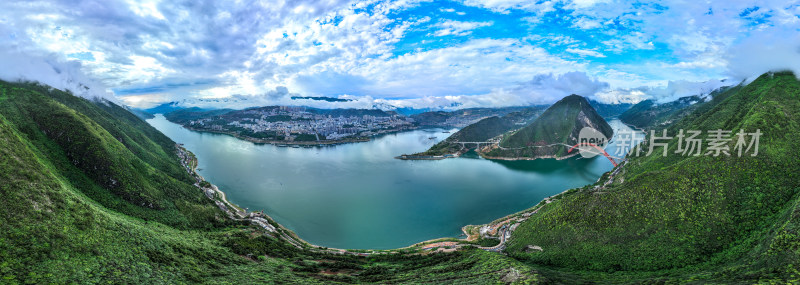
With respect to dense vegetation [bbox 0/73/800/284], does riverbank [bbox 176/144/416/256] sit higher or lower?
lower

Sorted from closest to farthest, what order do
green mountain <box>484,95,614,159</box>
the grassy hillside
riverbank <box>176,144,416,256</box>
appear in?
the grassy hillside, riverbank <box>176,144,416,256</box>, green mountain <box>484,95,614,159</box>

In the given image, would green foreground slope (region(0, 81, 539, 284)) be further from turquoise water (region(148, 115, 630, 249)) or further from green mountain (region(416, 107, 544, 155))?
green mountain (region(416, 107, 544, 155))

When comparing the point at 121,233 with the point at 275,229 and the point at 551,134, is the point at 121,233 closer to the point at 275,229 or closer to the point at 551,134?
the point at 275,229

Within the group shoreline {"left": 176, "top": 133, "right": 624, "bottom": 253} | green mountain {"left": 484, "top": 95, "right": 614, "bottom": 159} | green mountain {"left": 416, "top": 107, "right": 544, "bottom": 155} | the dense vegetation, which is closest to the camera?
the dense vegetation

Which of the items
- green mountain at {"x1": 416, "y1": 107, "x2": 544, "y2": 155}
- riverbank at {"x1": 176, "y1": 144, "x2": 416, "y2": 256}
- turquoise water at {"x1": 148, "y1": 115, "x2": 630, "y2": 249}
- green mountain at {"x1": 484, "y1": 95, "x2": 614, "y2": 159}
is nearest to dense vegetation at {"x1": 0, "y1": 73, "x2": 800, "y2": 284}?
riverbank at {"x1": 176, "y1": 144, "x2": 416, "y2": 256}

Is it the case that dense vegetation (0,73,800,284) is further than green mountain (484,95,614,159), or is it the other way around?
green mountain (484,95,614,159)

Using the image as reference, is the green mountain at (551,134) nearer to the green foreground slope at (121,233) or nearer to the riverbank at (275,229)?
the riverbank at (275,229)
